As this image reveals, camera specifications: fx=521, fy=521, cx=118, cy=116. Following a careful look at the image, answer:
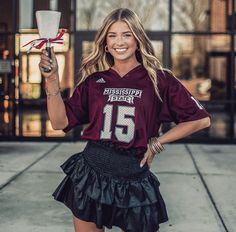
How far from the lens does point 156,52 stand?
37.8 ft

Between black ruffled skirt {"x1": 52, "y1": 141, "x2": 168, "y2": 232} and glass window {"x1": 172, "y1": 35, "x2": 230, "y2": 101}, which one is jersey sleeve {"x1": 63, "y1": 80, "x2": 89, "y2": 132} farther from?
glass window {"x1": 172, "y1": 35, "x2": 230, "y2": 101}

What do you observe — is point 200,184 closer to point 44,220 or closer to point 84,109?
point 44,220

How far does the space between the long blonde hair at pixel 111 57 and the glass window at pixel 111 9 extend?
8867 mm

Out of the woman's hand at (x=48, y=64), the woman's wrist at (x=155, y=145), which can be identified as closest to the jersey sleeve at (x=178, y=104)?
the woman's wrist at (x=155, y=145)

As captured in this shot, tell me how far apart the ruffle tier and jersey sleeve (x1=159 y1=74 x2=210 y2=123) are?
373 millimetres

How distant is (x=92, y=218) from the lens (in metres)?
2.71

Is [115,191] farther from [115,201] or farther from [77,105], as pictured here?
[77,105]

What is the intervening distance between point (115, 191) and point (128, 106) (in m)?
0.44

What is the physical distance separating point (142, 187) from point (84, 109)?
54cm

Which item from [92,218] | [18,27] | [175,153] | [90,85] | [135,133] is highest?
[18,27]

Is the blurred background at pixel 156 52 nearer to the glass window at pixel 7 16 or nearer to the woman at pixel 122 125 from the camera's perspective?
the glass window at pixel 7 16

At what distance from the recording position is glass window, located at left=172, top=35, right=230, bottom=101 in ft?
37.5

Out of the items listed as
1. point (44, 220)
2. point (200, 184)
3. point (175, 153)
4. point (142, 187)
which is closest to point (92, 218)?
point (142, 187)

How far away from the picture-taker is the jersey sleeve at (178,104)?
2742 mm
